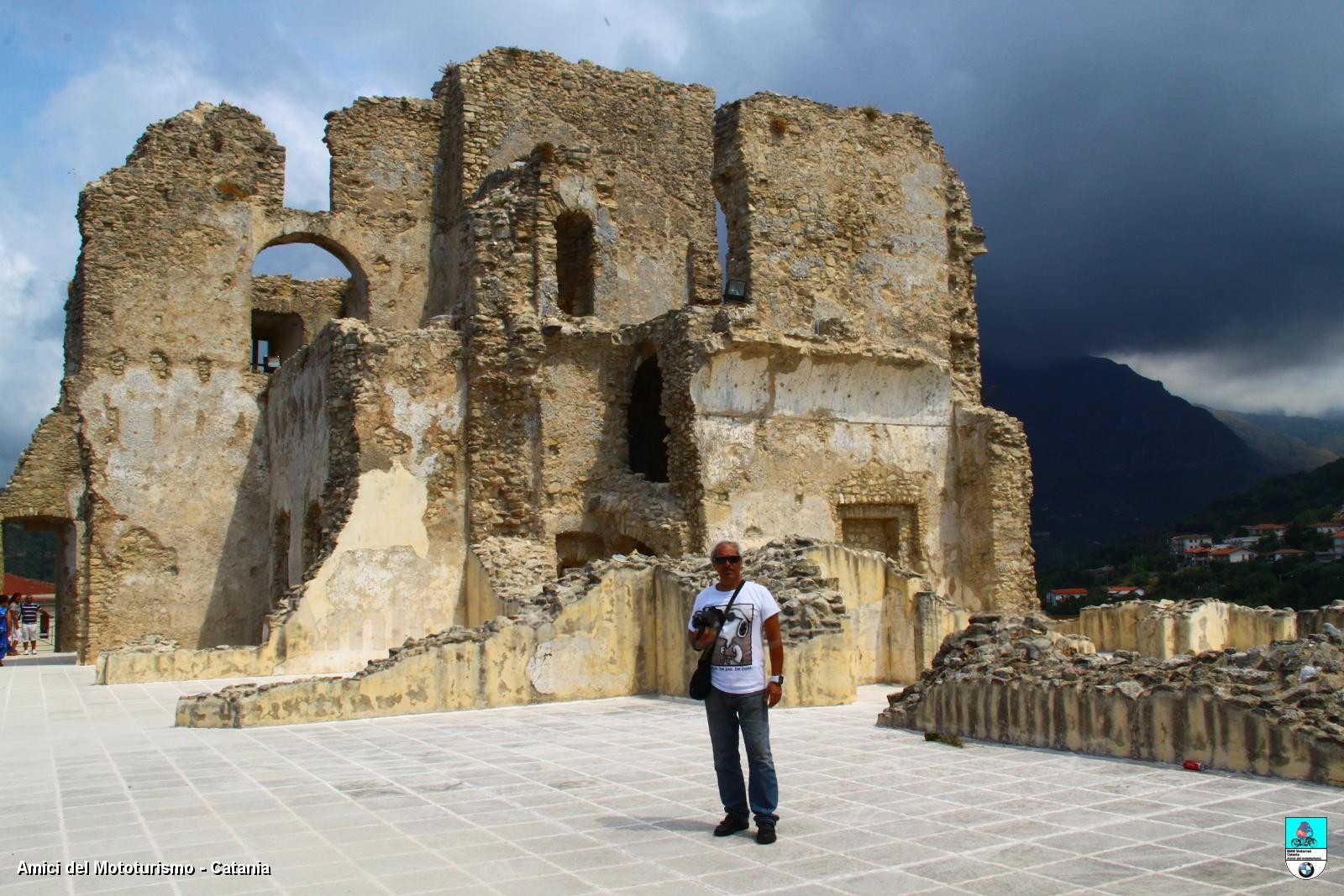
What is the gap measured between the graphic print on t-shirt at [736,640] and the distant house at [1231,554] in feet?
79.9

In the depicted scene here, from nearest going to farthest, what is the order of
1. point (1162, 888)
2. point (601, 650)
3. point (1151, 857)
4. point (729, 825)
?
point (1162, 888), point (1151, 857), point (729, 825), point (601, 650)

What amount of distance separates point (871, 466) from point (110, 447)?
11.8m

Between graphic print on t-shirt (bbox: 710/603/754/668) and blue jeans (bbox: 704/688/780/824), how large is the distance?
0.14 meters

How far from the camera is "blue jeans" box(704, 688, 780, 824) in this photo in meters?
5.15

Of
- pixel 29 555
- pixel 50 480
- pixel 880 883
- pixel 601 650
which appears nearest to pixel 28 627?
pixel 50 480

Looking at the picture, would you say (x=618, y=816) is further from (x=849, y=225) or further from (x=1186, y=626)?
(x=849, y=225)

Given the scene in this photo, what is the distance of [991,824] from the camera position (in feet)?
17.4

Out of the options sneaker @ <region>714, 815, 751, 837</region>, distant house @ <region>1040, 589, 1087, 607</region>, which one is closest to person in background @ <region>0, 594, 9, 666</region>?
sneaker @ <region>714, 815, 751, 837</region>

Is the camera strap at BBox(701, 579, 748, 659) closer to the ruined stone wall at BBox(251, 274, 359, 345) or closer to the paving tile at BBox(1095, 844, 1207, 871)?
the paving tile at BBox(1095, 844, 1207, 871)

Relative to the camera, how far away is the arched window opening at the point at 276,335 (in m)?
24.0

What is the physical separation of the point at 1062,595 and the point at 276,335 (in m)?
19.0

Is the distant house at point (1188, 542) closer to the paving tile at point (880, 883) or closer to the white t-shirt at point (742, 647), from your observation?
the white t-shirt at point (742, 647)

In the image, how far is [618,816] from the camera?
5.68 meters

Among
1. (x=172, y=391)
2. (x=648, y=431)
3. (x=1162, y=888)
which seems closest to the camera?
(x=1162, y=888)
